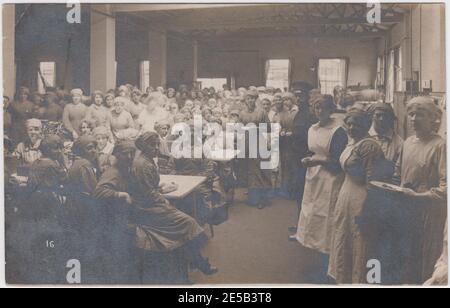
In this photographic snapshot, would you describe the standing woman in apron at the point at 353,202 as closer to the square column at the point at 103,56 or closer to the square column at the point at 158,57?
the square column at the point at 158,57

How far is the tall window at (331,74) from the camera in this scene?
4141mm

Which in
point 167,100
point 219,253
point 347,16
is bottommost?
point 219,253

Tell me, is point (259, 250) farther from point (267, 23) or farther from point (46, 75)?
point (46, 75)

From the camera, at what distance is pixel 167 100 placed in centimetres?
425

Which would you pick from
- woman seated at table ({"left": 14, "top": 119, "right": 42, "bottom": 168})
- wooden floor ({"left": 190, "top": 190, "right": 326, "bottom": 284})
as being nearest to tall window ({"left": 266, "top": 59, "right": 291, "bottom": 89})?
wooden floor ({"left": 190, "top": 190, "right": 326, "bottom": 284})

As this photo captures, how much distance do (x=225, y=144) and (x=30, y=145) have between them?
1.68 meters

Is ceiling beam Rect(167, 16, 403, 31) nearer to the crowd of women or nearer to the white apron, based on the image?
the crowd of women

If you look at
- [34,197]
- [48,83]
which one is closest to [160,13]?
[48,83]

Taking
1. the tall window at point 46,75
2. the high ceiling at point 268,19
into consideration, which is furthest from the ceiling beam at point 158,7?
the tall window at point 46,75

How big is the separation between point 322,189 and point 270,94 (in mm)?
909

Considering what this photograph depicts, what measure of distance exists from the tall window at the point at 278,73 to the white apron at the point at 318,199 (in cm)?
45

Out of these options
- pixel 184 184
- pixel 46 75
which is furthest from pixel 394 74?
pixel 46 75

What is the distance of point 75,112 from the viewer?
167 inches

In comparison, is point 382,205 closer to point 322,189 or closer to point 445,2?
point 322,189
